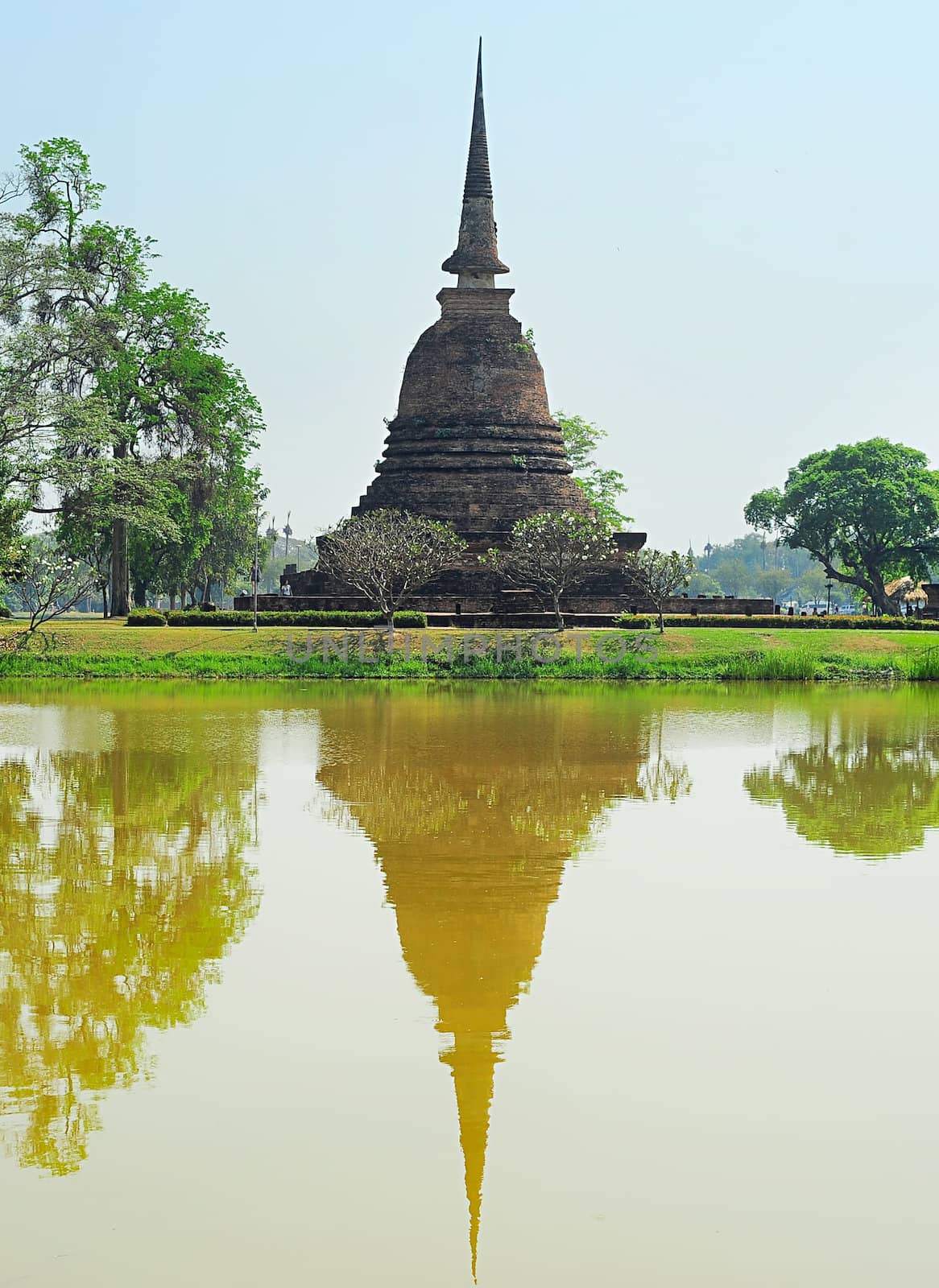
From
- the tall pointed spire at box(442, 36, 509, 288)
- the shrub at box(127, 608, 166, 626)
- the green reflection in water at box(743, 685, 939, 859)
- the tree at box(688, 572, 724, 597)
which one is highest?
the tall pointed spire at box(442, 36, 509, 288)

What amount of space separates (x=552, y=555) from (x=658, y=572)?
5.54 meters

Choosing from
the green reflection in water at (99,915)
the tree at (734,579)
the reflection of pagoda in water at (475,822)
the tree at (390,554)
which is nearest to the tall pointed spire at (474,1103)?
the reflection of pagoda in water at (475,822)

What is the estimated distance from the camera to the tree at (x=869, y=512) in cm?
6219

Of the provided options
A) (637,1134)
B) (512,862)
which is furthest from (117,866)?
(637,1134)

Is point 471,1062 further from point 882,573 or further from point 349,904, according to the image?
point 882,573

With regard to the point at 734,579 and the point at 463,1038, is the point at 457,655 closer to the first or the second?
the point at 463,1038

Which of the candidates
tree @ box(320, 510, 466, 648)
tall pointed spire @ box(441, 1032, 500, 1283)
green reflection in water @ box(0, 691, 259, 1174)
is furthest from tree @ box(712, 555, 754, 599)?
tall pointed spire @ box(441, 1032, 500, 1283)

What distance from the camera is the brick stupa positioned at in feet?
162

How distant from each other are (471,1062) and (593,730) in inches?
679

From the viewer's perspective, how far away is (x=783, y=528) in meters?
66.8

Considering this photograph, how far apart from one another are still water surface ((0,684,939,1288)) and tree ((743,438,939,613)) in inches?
1844

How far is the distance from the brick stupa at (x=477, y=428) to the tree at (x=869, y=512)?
51.1 feet

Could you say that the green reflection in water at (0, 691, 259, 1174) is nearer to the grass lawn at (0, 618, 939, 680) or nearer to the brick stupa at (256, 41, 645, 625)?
the grass lawn at (0, 618, 939, 680)

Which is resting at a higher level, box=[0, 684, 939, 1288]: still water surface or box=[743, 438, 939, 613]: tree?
box=[743, 438, 939, 613]: tree
